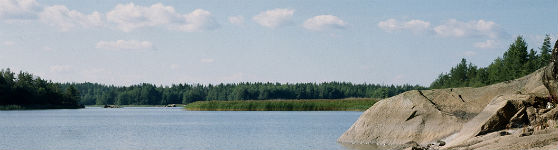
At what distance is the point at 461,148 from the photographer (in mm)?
16375

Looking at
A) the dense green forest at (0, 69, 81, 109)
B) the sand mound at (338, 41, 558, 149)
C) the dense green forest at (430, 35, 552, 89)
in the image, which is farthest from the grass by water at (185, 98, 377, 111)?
the sand mound at (338, 41, 558, 149)

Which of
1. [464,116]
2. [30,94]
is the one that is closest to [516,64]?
[464,116]

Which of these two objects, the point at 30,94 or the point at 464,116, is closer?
the point at 464,116

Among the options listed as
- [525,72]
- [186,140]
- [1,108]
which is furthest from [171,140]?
[1,108]

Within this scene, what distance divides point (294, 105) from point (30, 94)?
220 feet

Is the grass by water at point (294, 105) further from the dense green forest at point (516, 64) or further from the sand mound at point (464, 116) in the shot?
the sand mound at point (464, 116)

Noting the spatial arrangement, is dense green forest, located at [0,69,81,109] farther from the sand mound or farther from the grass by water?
the sand mound

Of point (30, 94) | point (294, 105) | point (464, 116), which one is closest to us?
point (464, 116)

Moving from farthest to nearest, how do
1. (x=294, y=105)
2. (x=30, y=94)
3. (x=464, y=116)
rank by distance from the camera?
1. (x=30, y=94)
2. (x=294, y=105)
3. (x=464, y=116)

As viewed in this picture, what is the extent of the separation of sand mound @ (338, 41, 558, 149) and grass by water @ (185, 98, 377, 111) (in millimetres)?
53658

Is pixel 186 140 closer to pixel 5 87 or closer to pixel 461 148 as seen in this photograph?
pixel 461 148

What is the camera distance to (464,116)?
21.7 metres

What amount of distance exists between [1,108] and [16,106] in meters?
2.74

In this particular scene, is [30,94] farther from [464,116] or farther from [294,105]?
[464,116]
